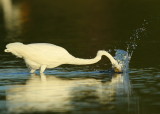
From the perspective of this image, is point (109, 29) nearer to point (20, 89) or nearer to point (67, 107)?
point (20, 89)

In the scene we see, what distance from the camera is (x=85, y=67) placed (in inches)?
744

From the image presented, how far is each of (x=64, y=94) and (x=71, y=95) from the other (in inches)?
9.7

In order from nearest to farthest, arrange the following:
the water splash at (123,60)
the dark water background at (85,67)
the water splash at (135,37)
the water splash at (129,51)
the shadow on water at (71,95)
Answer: the shadow on water at (71,95) < the dark water background at (85,67) < the water splash at (123,60) < the water splash at (129,51) < the water splash at (135,37)

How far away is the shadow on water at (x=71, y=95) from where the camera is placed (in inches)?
496

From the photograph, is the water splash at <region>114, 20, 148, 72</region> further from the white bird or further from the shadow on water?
the shadow on water

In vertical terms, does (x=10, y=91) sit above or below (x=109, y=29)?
below

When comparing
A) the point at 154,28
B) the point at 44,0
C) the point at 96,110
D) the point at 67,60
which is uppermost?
the point at 44,0

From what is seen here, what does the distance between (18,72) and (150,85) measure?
4.12 meters

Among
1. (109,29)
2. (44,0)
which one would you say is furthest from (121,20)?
(44,0)

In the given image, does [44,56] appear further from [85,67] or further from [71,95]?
[71,95]

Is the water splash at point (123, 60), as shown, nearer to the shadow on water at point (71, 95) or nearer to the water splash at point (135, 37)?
the shadow on water at point (71, 95)

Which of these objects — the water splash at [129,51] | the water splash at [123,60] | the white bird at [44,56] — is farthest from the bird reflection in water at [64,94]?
the water splash at [129,51]

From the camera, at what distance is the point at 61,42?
84.3 feet

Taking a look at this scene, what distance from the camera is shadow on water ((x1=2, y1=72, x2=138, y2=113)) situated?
1259 cm
